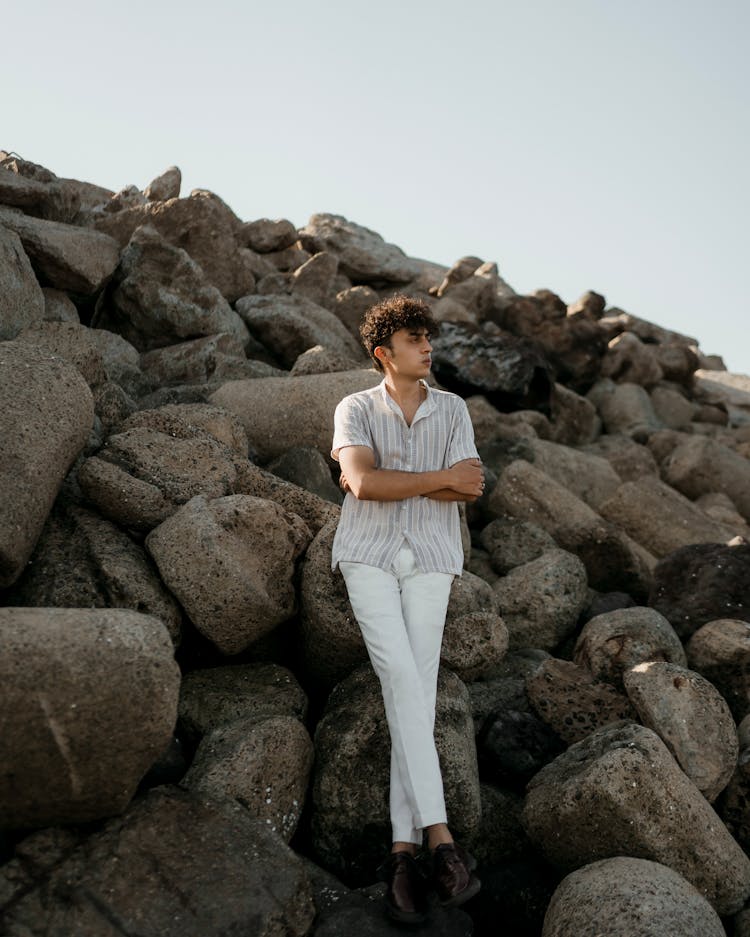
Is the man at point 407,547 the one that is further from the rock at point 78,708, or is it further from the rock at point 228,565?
the rock at point 78,708

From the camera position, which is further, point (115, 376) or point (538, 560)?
point (115, 376)

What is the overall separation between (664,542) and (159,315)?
598cm

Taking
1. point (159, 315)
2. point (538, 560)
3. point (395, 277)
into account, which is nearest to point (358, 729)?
point (538, 560)

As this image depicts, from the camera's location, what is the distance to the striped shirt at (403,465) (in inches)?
211

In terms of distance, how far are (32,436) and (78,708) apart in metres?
2.07

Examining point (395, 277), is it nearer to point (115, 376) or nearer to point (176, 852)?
point (115, 376)

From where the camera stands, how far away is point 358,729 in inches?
224

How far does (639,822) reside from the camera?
17.3 ft

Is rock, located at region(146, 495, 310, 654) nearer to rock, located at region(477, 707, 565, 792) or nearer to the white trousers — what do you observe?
the white trousers

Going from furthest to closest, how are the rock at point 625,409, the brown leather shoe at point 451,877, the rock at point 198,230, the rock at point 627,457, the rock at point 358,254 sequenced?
the rock at point 358,254, the rock at point 625,409, the rock at point 627,457, the rock at point 198,230, the brown leather shoe at point 451,877

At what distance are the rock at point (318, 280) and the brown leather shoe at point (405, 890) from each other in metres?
11.0

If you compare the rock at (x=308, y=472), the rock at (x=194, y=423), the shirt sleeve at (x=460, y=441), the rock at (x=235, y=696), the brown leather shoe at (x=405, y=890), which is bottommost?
the rock at (x=235, y=696)

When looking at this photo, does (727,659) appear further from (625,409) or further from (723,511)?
(625,409)

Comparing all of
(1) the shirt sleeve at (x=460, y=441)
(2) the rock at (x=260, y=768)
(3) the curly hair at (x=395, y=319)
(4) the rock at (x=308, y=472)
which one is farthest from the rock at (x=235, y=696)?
(3) the curly hair at (x=395, y=319)
